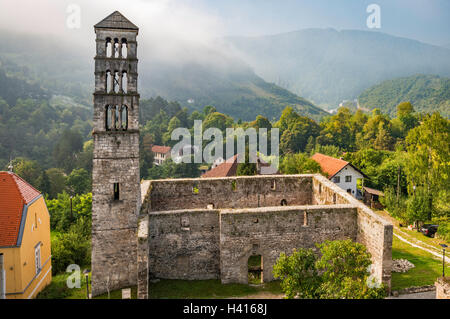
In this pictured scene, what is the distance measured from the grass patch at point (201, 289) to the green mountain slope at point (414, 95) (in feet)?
290

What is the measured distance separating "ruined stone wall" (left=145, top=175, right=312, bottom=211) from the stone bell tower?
5.89 metres

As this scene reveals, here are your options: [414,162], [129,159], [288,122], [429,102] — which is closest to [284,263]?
[129,159]

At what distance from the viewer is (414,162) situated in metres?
33.9

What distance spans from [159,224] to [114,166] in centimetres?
402

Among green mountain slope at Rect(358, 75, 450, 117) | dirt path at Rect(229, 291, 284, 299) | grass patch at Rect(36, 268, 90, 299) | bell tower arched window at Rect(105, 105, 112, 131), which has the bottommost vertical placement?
grass patch at Rect(36, 268, 90, 299)

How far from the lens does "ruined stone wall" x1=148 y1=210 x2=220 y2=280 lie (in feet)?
63.9

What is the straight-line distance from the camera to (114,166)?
18.6m

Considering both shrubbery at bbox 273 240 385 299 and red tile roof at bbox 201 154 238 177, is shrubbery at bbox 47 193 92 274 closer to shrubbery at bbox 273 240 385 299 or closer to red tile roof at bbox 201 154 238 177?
shrubbery at bbox 273 240 385 299

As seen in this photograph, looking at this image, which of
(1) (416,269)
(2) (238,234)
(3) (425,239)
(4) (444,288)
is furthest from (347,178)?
(4) (444,288)

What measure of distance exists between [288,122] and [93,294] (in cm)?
6844

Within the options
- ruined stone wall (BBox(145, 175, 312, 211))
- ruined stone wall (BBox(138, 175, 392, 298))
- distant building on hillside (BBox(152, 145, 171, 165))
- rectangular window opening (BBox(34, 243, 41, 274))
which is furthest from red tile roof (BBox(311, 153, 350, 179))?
distant building on hillside (BBox(152, 145, 171, 165))

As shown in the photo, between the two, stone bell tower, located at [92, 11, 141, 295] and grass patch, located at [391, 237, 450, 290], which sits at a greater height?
stone bell tower, located at [92, 11, 141, 295]

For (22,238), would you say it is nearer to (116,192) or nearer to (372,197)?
(116,192)

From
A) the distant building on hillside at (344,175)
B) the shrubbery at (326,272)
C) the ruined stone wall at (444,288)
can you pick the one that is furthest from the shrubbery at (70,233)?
the distant building on hillside at (344,175)
